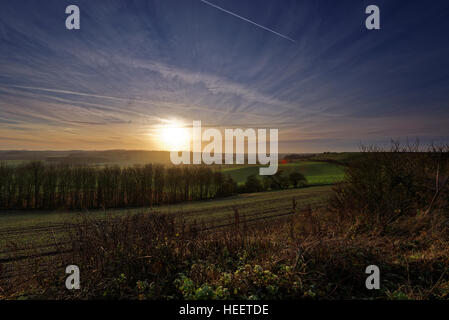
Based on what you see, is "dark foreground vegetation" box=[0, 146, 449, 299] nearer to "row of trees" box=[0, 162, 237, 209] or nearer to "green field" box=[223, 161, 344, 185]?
"row of trees" box=[0, 162, 237, 209]

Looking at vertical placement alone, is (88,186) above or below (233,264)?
below

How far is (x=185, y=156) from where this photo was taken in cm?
3738

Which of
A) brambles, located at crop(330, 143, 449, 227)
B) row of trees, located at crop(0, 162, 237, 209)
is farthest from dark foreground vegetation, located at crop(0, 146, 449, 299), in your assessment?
row of trees, located at crop(0, 162, 237, 209)

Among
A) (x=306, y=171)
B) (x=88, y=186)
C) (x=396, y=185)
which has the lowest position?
(x=88, y=186)

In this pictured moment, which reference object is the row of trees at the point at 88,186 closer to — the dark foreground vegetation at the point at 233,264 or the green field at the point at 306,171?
the dark foreground vegetation at the point at 233,264

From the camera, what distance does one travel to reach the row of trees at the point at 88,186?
1035 inches

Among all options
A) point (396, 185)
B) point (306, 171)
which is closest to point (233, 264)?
point (396, 185)

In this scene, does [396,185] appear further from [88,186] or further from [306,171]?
[306,171]

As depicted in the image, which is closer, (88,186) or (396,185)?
(396,185)

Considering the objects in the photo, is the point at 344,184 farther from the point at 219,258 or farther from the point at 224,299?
the point at 224,299

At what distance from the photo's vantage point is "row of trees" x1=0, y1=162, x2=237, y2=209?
86.3 ft

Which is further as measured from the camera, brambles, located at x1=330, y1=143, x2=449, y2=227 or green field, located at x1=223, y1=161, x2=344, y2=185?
green field, located at x1=223, y1=161, x2=344, y2=185

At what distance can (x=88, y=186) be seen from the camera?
28.0 metres
